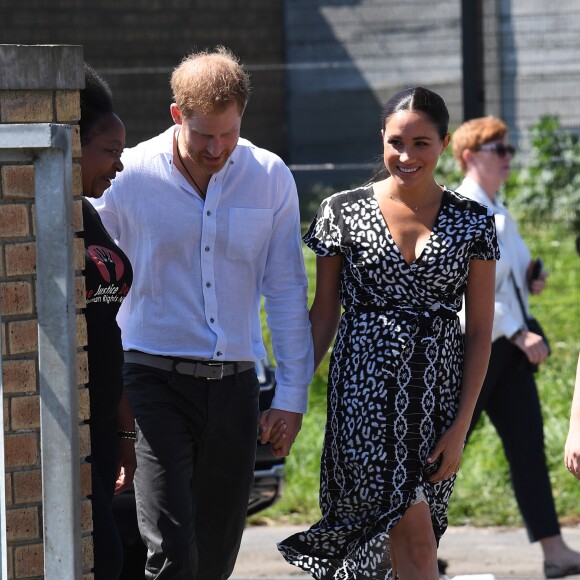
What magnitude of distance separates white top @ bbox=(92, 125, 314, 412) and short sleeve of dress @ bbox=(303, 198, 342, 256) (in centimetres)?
12

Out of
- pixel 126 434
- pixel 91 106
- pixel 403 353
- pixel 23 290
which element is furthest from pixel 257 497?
pixel 23 290

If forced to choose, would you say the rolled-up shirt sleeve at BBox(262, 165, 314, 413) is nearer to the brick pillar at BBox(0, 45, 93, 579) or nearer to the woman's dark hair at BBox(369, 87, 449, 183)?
the woman's dark hair at BBox(369, 87, 449, 183)

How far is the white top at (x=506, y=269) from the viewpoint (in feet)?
18.6

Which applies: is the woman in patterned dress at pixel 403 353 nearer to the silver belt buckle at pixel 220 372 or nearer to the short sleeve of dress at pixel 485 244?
the short sleeve of dress at pixel 485 244

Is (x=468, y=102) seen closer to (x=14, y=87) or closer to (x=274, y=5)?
(x=14, y=87)

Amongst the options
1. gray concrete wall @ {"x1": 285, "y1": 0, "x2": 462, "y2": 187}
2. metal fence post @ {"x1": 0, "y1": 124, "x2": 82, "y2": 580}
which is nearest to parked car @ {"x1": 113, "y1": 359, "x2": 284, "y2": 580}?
metal fence post @ {"x1": 0, "y1": 124, "x2": 82, "y2": 580}

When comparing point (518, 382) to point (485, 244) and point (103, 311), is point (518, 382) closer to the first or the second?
point (485, 244)

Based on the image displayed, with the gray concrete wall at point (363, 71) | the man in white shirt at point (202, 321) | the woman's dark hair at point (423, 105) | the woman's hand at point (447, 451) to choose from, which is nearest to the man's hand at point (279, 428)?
the man in white shirt at point (202, 321)

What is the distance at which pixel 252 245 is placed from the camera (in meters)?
4.11

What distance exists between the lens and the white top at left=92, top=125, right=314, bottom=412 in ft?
13.3

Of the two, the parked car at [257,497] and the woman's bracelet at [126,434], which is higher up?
the woman's bracelet at [126,434]

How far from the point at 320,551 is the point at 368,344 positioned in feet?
2.37

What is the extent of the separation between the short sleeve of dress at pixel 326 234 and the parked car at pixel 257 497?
88cm

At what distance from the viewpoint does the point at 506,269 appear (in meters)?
5.70
